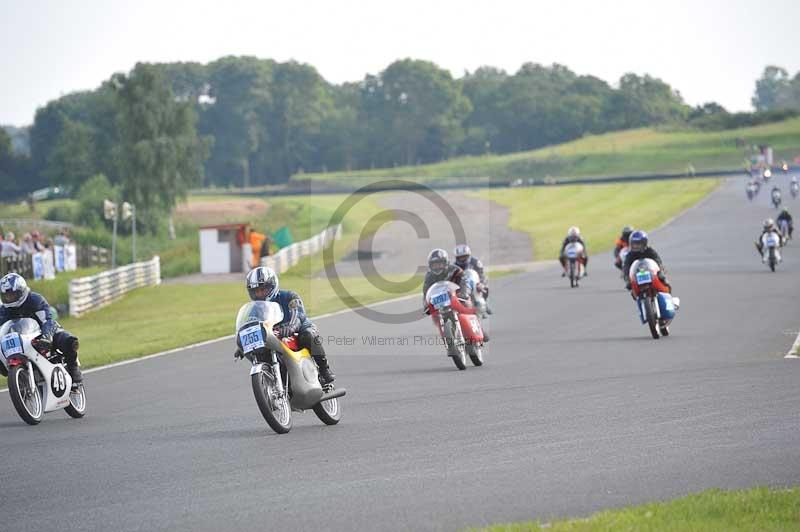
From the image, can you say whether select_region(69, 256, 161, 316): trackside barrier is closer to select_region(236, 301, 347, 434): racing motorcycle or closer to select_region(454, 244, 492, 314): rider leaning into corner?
select_region(454, 244, 492, 314): rider leaning into corner

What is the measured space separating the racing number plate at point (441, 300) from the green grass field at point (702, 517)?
8.61 metres

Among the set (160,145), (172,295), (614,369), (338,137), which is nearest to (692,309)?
(614,369)

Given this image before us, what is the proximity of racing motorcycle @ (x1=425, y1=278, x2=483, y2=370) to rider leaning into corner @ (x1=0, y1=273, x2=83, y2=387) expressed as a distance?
15.8ft

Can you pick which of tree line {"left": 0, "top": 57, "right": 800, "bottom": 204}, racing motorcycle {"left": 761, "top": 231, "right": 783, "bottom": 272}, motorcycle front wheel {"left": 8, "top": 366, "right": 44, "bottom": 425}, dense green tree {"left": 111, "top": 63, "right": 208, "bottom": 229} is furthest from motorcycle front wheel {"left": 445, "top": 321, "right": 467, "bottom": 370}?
tree line {"left": 0, "top": 57, "right": 800, "bottom": 204}

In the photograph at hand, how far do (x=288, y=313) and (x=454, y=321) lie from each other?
5.07m

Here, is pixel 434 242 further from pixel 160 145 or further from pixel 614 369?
pixel 614 369

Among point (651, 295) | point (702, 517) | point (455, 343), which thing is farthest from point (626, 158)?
point (702, 517)

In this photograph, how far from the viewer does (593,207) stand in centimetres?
7931

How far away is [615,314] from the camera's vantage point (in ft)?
81.1

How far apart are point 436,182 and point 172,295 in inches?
2707

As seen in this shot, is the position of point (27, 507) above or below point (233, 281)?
above

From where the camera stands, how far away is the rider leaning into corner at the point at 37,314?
43.2 ft

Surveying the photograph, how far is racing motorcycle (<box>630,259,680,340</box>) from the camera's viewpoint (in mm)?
19438

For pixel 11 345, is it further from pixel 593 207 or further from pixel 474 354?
pixel 593 207
